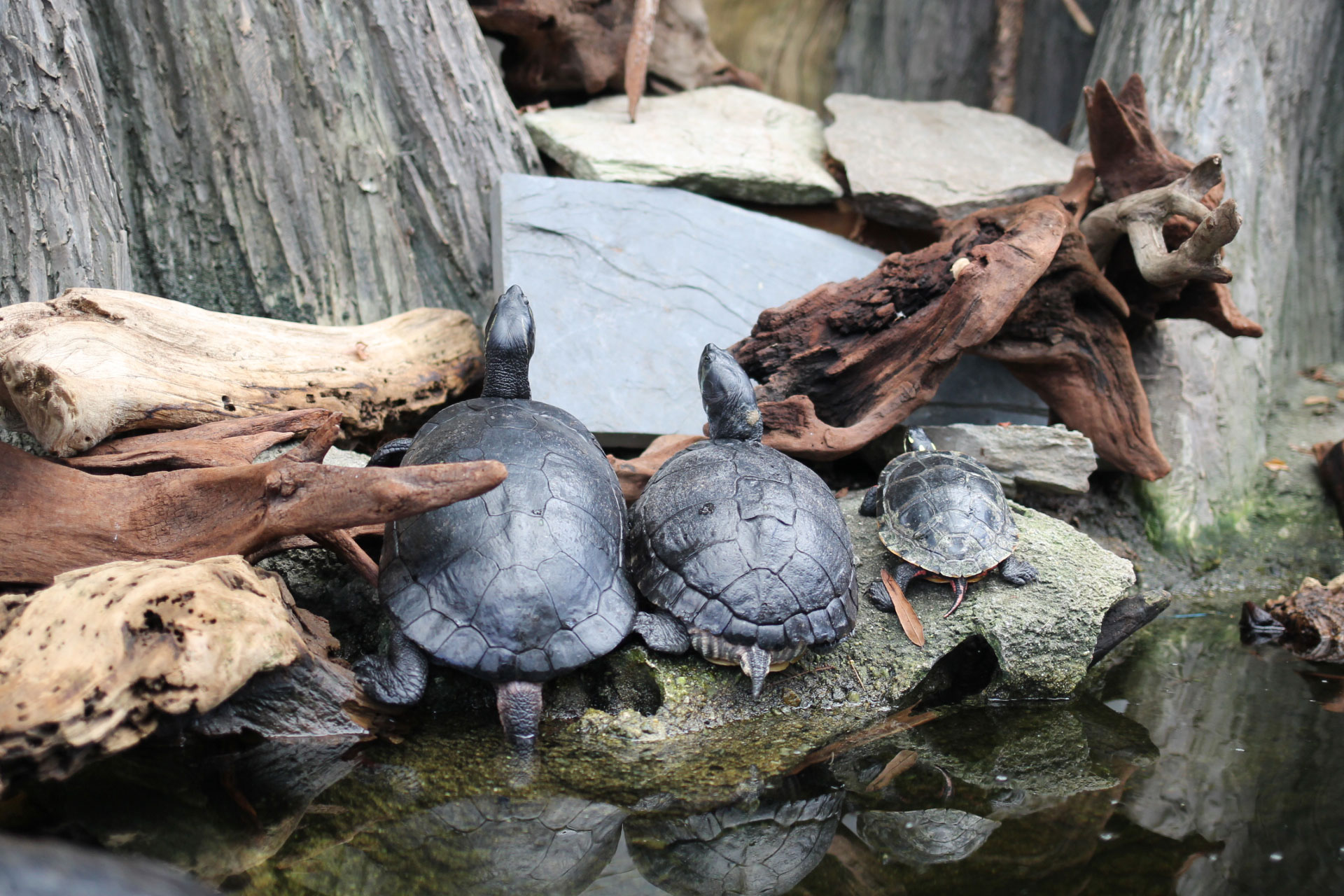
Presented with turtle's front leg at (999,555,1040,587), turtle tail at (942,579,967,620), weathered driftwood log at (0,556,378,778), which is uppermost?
weathered driftwood log at (0,556,378,778)

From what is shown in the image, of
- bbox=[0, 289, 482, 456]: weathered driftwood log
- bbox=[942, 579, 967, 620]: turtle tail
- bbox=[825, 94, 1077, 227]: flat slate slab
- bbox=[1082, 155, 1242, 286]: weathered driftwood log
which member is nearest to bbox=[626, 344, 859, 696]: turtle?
bbox=[942, 579, 967, 620]: turtle tail

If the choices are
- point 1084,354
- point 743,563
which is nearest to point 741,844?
point 743,563

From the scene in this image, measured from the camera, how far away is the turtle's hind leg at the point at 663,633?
274 cm

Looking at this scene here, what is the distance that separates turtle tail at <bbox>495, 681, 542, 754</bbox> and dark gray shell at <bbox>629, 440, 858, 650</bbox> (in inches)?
20.0

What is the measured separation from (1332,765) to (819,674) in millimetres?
1541

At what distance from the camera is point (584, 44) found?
5.59m

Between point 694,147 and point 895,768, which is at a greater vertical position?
point 694,147

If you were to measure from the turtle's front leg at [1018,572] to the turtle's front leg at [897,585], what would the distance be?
0.31 meters

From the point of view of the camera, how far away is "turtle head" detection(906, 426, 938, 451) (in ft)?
12.8

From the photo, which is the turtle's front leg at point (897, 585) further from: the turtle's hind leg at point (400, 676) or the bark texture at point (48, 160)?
the bark texture at point (48, 160)

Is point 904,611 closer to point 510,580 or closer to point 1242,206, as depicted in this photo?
point 510,580

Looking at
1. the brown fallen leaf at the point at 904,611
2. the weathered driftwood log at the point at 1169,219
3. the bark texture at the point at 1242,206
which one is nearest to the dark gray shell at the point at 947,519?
the brown fallen leaf at the point at 904,611

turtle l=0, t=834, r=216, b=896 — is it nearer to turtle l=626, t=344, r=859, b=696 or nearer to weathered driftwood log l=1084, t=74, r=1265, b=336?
turtle l=626, t=344, r=859, b=696

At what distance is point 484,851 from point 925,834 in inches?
43.4
